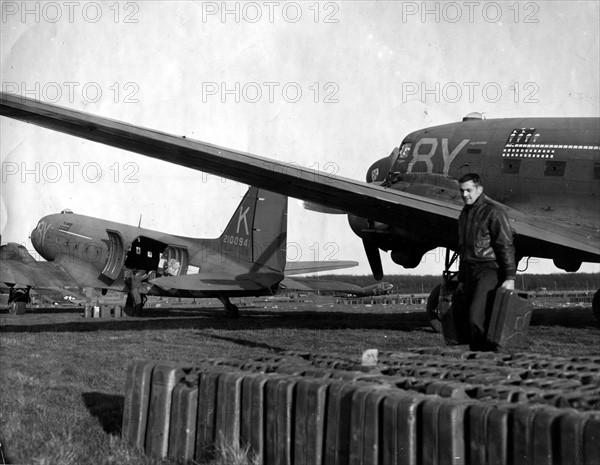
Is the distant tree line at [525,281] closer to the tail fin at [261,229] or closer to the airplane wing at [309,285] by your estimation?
the airplane wing at [309,285]

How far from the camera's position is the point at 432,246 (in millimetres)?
16906

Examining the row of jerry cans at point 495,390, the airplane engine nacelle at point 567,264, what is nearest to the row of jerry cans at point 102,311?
the airplane engine nacelle at point 567,264

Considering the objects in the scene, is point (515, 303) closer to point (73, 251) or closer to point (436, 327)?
point (436, 327)

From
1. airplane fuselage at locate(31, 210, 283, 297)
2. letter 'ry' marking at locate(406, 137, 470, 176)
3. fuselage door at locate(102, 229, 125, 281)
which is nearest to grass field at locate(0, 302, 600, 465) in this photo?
letter 'ry' marking at locate(406, 137, 470, 176)

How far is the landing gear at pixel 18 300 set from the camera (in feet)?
96.2

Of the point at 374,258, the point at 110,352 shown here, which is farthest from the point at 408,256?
the point at 110,352

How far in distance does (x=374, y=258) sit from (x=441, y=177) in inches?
90.6

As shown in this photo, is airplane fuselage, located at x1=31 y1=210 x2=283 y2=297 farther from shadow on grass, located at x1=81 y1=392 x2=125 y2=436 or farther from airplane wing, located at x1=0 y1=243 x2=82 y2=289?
shadow on grass, located at x1=81 y1=392 x2=125 y2=436

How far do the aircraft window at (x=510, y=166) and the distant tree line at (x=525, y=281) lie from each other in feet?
149

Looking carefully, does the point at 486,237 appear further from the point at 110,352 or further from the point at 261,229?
the point at 261,229

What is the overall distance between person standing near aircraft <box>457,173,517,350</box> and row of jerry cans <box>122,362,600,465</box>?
11.6 ft

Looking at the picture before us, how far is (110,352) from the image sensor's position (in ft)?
40.9

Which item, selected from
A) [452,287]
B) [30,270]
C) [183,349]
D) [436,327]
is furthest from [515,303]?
[30,270]

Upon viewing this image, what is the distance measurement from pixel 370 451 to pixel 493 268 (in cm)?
445
